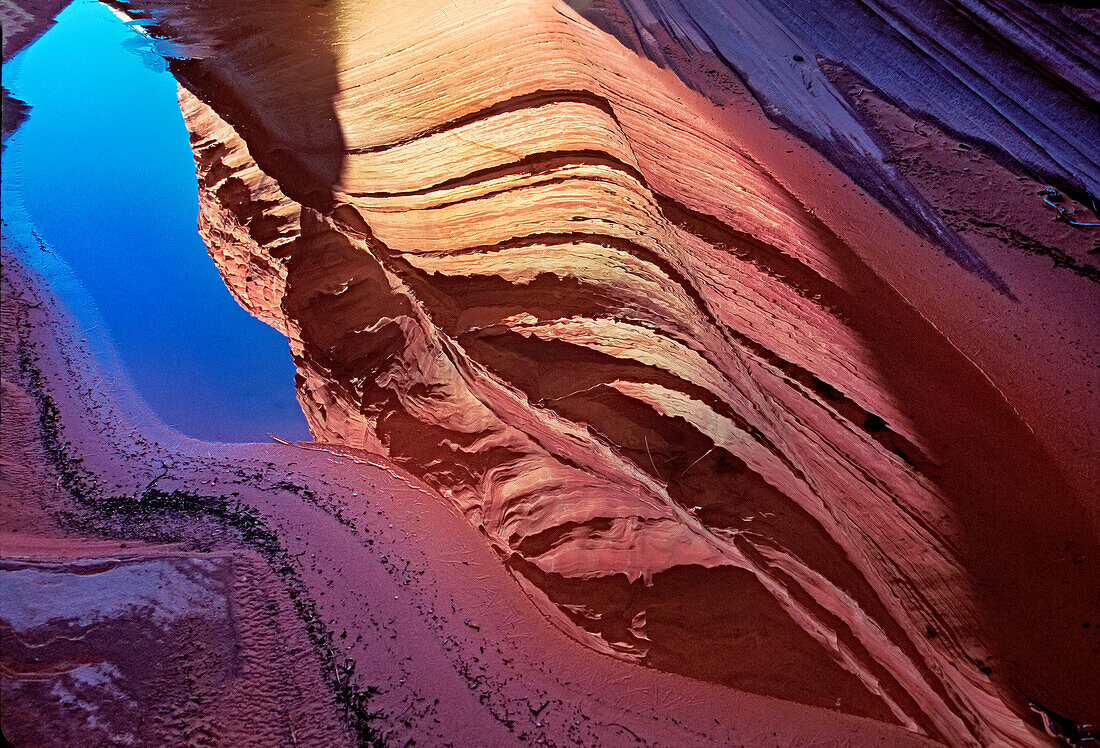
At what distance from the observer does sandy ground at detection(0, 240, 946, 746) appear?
1.53 m

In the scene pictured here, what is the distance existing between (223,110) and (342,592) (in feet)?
11.5

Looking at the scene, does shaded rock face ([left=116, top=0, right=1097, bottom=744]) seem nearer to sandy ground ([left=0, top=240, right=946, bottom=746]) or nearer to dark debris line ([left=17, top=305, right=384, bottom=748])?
sandy ground ([left=0, top=240, right=946, bottom=746])

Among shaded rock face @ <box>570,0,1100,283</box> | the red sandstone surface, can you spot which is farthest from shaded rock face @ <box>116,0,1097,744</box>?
shaded rock face @ <box>570,0,1100,283</box>

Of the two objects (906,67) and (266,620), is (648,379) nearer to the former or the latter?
(266,620)

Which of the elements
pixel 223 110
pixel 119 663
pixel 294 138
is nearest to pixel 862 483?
pixel 119 663

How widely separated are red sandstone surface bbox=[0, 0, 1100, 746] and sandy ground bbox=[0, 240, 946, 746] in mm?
11

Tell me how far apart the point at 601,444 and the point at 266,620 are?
129 centimetres

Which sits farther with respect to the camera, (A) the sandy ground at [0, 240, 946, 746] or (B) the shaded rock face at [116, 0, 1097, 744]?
(B) the shaded rock face at [116, 0, 1097, 744]

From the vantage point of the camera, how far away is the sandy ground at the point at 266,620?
153cm

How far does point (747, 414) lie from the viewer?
238 centimetres

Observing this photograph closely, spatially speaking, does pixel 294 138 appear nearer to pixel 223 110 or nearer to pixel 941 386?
pixel 223 110

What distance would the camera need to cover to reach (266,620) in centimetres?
176

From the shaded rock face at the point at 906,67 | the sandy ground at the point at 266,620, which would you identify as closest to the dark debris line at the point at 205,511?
the sandy ground at the point at 266,620

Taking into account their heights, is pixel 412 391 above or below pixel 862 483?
above
